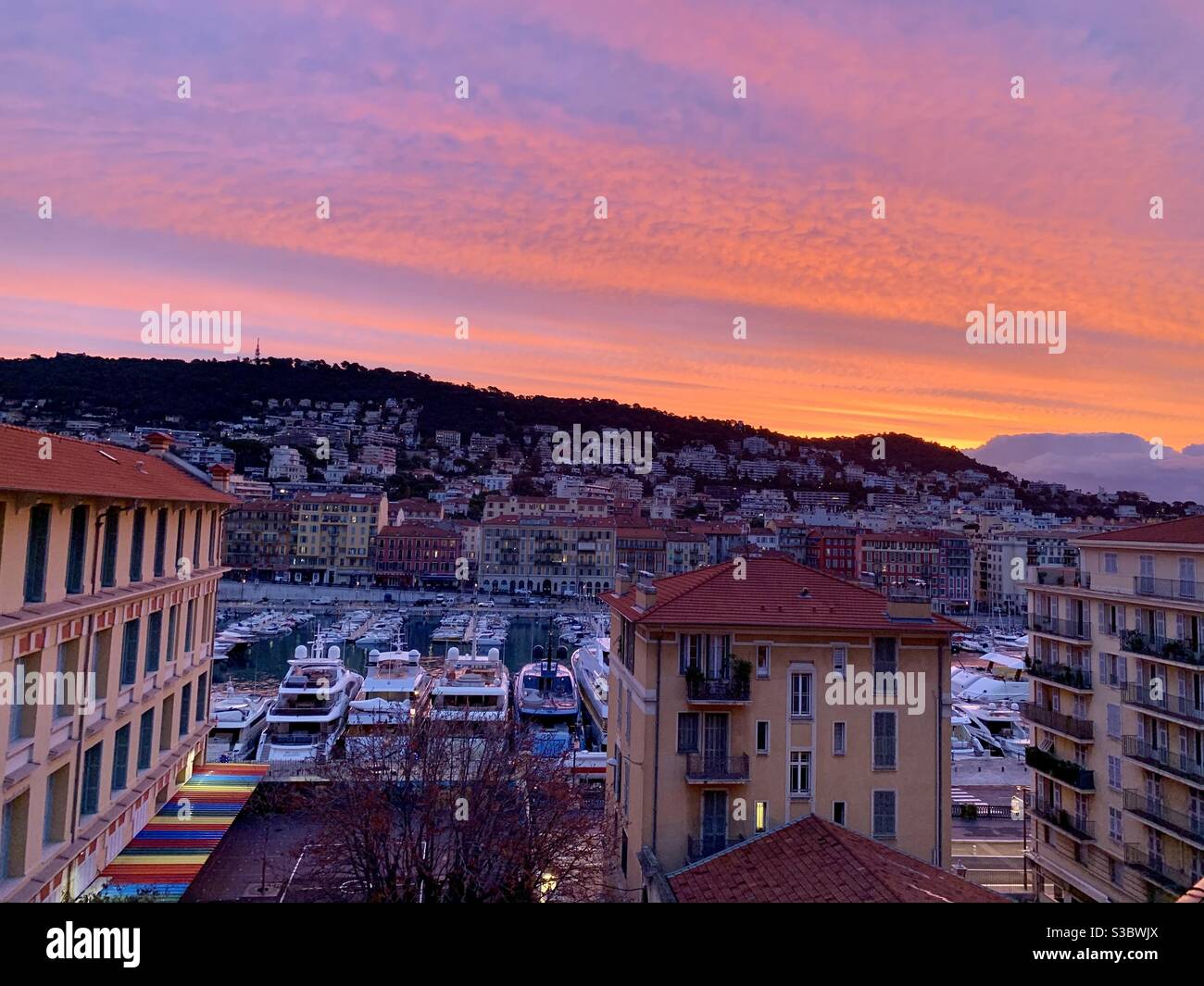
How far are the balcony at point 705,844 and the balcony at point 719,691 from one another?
1756 mm

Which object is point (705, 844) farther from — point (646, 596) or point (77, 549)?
point (77, 549)

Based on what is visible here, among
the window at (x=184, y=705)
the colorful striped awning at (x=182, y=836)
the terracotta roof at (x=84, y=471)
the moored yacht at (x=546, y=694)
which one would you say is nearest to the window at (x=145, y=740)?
the colorful striped awning at (x=182, y=836)

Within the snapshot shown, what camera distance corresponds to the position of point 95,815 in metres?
10.0

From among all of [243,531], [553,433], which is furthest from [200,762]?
[553,433]

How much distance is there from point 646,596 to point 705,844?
11.2ft

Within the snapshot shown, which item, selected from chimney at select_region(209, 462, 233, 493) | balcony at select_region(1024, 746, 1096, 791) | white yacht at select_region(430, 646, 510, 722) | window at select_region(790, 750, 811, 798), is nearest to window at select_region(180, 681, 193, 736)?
chimney at select_region(209, 462, 233, 493)

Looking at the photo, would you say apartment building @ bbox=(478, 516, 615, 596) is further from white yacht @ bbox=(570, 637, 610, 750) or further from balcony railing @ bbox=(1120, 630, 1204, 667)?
balcony railing @ bbox=(1120, 630, 1204, 667)

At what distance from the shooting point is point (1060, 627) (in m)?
17.8

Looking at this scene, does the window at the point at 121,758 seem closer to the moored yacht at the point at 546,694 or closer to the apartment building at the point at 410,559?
the moored yacht at the point at 546,694

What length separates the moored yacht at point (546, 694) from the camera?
27.8 m

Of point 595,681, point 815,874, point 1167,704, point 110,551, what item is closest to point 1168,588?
point 1167,704

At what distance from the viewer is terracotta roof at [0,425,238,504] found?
24.9ft
